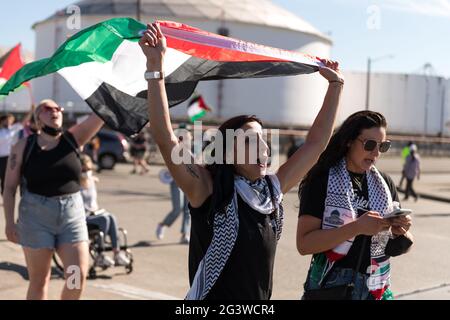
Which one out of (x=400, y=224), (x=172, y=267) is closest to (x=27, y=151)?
(x=400, y=224)

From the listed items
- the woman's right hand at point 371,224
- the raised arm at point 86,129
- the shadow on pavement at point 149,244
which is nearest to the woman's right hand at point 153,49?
the woman's right hand at point 371,224

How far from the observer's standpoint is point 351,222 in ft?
11.4

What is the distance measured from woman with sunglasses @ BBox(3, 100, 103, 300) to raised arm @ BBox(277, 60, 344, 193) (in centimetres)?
213

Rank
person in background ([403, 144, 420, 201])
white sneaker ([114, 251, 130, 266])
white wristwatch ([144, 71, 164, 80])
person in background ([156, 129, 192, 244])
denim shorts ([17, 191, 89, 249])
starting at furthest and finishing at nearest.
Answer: person in background ([403, 144, 420, 201]) < person in background ([156, 129, 192, 244]) < white sneaker ([114, 251, 130, 266]) < denim shorts ([17, 191, 89, 249]) < white wristwatch ([144, 71, 164, 80])

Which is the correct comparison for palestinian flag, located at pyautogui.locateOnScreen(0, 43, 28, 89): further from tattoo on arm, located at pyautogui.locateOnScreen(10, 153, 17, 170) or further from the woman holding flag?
the woman holding flag

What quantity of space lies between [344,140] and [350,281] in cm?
76

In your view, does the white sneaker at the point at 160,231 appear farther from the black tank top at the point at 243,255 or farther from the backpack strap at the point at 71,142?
the black tank top at the point at 243,255

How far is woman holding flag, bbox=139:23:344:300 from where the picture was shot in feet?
9.91

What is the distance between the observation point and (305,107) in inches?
2697

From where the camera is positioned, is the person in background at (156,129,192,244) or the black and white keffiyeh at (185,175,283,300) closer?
the black and white keffiyeh at (185,175,283,300)

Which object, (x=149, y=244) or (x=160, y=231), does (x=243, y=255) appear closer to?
(x=149, y=244)

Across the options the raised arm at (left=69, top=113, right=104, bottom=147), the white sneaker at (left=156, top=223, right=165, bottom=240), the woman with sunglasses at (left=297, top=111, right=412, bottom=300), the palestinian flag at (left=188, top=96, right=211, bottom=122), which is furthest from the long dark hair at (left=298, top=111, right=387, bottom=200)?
the palestinian flag at (left=188, top=96, right=211, bottom=122)

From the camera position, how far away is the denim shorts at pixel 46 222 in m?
5.27
